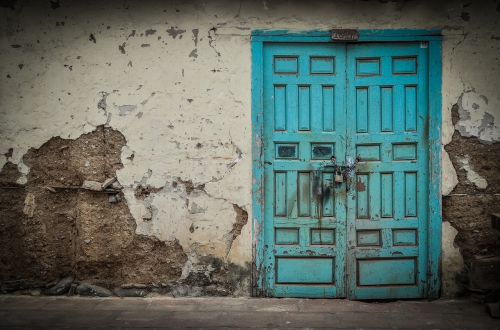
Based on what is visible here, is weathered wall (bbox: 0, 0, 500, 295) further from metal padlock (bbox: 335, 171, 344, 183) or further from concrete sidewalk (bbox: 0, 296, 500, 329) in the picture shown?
metal padlock (bbox: 335, 171, 344, 183)

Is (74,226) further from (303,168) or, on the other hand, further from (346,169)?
(346,169)

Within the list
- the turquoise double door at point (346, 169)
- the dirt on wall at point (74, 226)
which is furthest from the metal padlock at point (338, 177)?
the dirt on wall at point (74, 226)

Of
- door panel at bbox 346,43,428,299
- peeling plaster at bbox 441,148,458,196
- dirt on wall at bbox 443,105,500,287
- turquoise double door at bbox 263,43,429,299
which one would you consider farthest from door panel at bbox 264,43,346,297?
dirt on wall at bbox 443,105,500,287

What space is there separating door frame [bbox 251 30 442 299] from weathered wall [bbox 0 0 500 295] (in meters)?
0.07

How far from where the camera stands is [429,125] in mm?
5133

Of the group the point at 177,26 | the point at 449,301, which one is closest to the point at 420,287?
the point at 449,301

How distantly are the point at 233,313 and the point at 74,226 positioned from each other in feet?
5.84

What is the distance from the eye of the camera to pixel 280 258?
5.21 metres

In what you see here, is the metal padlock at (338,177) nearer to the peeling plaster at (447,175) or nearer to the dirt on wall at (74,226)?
the peeling plaster at (447,175)

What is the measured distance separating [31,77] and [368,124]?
3277 mm

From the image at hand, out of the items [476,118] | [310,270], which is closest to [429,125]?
[476,118]

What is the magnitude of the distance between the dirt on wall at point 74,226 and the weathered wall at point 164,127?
0.5 inches

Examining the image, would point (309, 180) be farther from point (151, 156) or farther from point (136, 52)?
point (136, 52)

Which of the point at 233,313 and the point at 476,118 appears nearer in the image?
the point at 233,313
